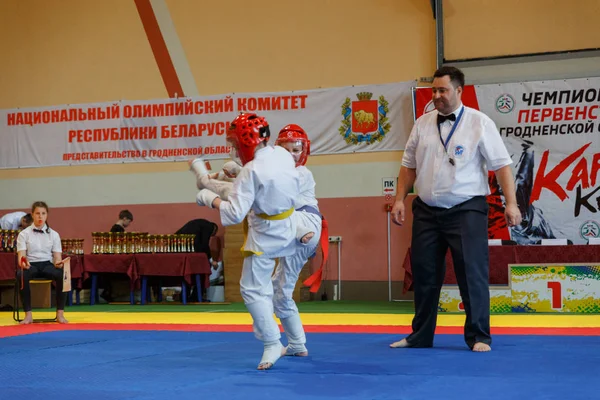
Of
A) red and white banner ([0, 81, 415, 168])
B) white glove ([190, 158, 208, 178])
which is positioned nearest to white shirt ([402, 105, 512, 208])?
white glove ([190, 158, 208, 178])

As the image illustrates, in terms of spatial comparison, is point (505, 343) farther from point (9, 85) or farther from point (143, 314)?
point (9, 85)

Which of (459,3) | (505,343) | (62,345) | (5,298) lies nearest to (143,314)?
(5,298)

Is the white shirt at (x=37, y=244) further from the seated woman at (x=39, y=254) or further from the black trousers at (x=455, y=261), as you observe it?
the black trousers at (x=455, y=261)

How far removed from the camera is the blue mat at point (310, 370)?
144 inches

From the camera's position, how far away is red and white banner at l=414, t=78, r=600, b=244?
463 inches

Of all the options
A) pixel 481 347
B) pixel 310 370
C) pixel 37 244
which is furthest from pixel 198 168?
pixel 37 244

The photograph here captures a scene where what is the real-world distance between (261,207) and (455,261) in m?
1.57

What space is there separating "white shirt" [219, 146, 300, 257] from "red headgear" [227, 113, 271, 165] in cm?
6

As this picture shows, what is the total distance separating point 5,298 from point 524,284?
7533mm

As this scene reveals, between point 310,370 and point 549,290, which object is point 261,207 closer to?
point 310,370

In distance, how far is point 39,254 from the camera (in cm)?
906

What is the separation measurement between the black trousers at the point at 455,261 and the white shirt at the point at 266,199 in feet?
3.80

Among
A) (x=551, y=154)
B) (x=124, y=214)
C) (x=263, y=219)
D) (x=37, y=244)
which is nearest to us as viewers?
(x=263, y=219)

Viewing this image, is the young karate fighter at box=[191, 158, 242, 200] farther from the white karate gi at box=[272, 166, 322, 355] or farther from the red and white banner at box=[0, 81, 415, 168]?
the red and white banner at box=[0, 81, 415, 168]
